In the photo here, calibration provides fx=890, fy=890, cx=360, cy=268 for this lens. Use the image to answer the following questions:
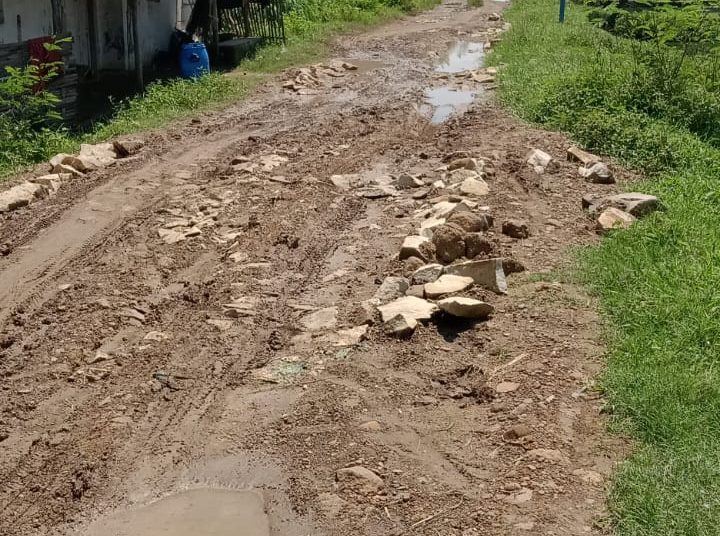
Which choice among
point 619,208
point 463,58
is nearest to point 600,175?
point 619,208

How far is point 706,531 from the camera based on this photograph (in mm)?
4023

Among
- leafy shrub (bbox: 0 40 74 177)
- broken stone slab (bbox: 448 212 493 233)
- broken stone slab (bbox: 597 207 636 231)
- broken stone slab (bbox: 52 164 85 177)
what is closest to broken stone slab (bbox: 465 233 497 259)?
broken stone slab (bbox: 448 212 493 233)

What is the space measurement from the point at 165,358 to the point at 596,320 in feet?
9.71

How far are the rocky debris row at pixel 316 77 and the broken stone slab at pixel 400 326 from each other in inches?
378

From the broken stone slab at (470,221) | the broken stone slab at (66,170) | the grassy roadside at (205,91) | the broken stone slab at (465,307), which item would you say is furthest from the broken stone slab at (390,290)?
the grassy roadside at (205,91)

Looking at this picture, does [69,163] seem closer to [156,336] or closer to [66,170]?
[66,170]

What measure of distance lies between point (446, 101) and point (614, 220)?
7188 mm

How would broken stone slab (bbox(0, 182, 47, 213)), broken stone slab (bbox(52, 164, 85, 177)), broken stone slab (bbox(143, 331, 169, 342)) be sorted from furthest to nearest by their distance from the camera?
broken stone slab (bbox(52, 164, 85, 177)) → broken stone slab (bbox(0, 182, 47, 213)) → broken stone slab (bbox(143, 331, 169, 342))

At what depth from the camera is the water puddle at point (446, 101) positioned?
13.5m

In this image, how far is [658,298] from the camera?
6223 mm

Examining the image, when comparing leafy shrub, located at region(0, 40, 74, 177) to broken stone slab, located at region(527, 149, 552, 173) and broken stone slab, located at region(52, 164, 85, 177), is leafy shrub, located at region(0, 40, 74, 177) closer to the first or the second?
broken stone slab, located at region(52, 164, 85, 177)

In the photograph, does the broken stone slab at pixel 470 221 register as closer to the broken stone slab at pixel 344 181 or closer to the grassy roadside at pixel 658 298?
the grassy roadside at pixel 658 298

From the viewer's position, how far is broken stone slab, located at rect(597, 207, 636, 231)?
780 cm

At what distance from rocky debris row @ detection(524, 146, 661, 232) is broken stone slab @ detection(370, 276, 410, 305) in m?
1.55
